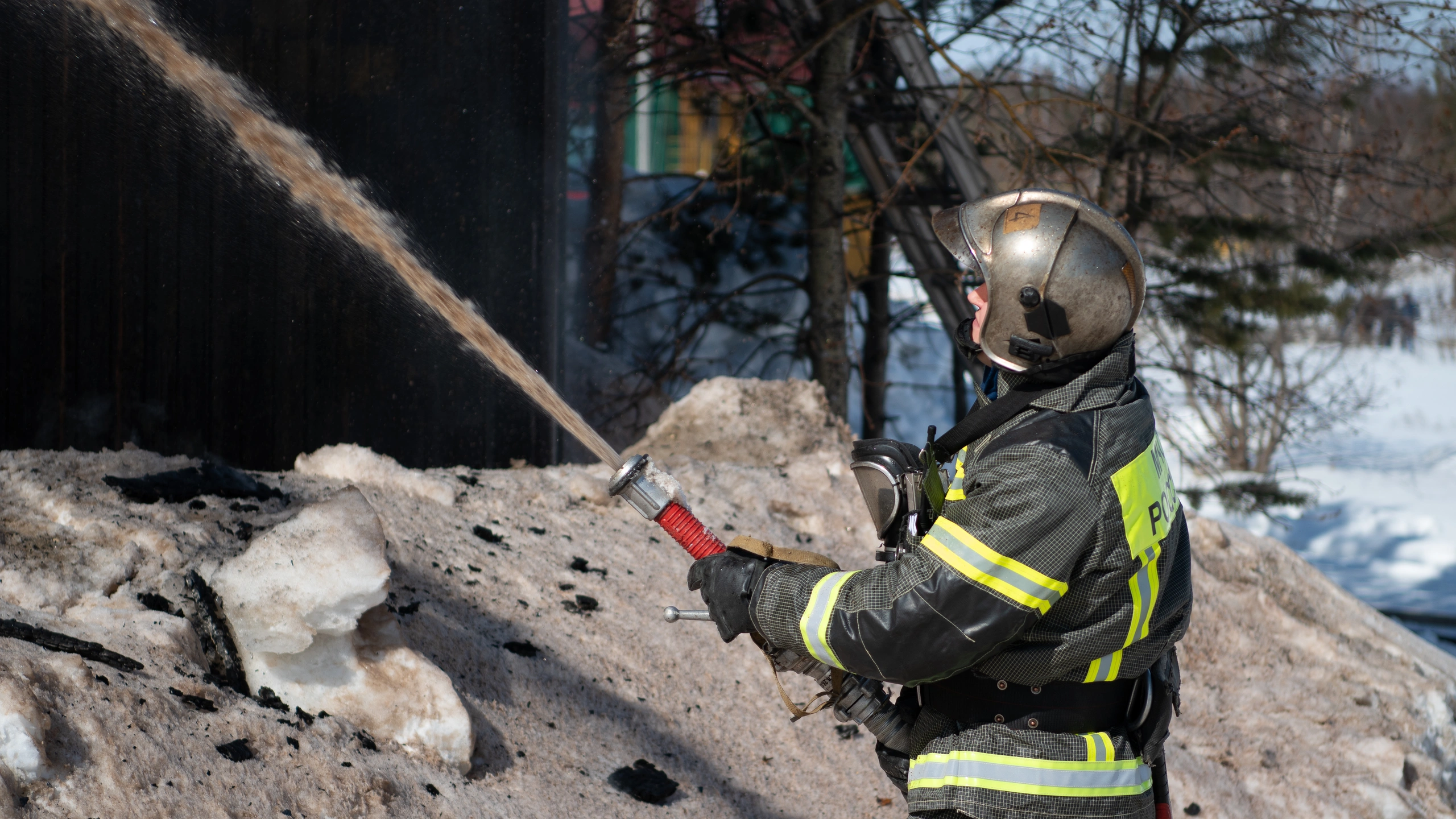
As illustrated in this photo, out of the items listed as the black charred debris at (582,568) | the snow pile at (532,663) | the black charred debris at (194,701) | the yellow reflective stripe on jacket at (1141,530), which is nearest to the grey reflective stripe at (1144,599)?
the yellow reflective stripe on jacket at (1141,530)

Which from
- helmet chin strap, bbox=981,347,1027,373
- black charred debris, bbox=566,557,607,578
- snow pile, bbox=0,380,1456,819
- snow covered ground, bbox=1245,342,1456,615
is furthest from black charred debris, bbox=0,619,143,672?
snow covered ground, bbox=1245,342,1456,615

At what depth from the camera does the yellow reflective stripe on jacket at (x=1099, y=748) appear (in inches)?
80.7

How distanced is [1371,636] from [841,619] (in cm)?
548

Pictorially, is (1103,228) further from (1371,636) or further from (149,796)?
(1371,636)

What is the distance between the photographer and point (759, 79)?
7.46 metres

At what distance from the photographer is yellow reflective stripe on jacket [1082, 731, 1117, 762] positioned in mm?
2051

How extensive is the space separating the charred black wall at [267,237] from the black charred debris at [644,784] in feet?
9.93

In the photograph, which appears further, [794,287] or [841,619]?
[794,287]

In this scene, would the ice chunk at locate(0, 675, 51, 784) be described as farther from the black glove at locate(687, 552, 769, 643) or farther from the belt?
the belt

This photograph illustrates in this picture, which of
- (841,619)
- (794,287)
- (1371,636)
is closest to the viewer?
(841,619)

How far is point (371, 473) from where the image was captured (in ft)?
14.6

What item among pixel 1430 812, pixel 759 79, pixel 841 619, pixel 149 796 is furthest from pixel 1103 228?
pixel 759 79

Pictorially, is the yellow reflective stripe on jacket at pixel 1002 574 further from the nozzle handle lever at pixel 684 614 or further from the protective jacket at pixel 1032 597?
the nozzle handle lever at pixel 684 614

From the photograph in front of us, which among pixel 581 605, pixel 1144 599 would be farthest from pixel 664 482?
pixel 581 605
